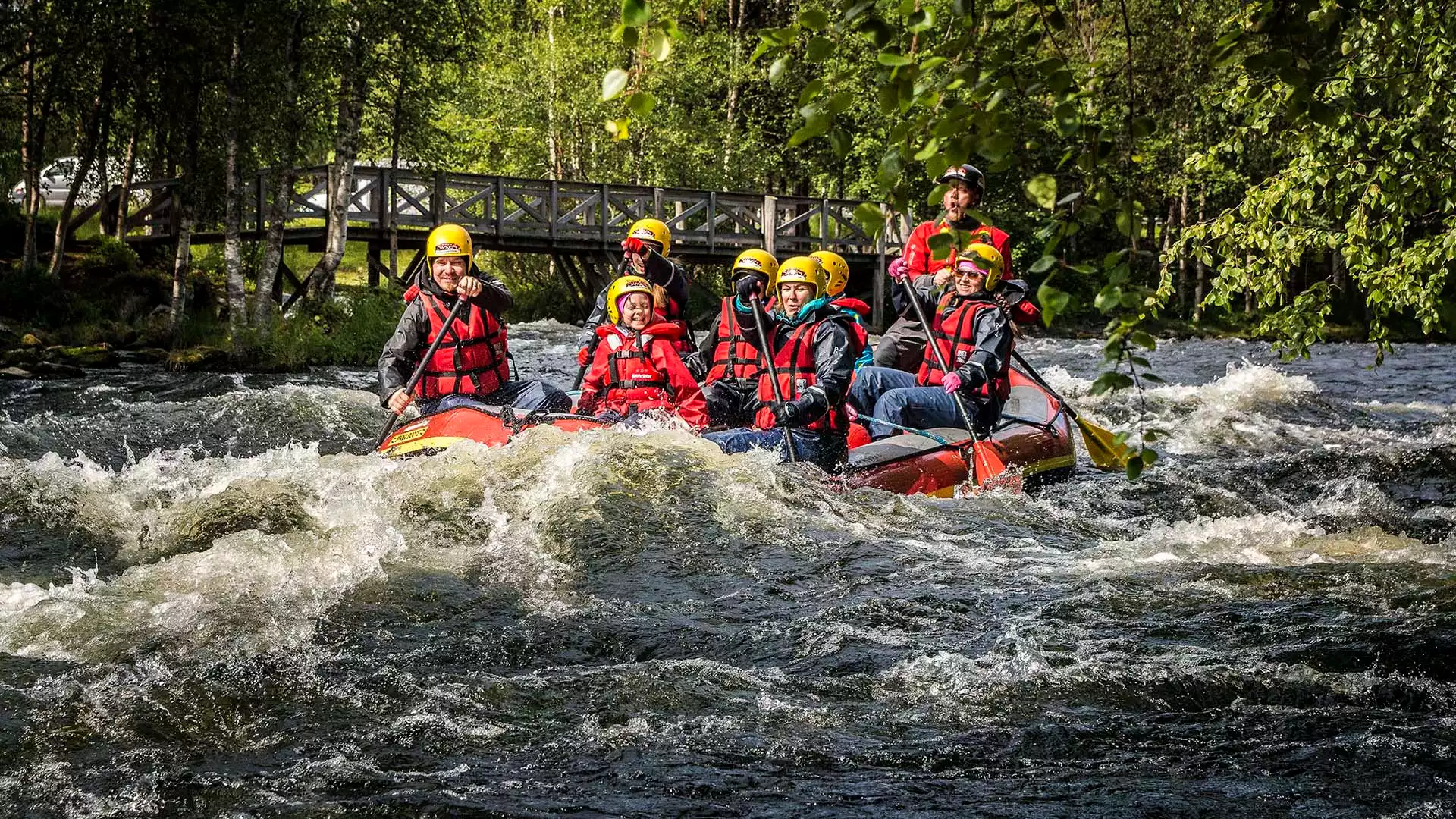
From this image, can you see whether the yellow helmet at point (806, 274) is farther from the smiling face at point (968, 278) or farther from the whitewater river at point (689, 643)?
the whitewater river at point (689, 643)

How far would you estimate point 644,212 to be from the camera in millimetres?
25219

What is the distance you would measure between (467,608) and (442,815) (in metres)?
2.17

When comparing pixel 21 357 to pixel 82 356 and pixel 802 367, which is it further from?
pixel 802 367

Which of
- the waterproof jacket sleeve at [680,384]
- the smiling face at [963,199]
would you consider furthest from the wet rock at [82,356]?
the smiling face at [963,199]

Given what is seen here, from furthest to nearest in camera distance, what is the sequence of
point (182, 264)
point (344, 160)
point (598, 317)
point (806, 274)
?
point (344, 160)
point (182, 264)
point (598, 317)
point (806, 274)

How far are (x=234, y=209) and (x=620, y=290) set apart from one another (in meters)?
10.0

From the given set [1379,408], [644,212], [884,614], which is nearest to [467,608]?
[884,614]

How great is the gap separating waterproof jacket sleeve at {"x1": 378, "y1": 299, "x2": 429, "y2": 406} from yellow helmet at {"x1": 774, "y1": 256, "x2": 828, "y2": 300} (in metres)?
2.53

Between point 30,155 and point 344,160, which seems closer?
point 30,155

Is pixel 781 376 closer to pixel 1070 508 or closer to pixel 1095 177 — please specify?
pixel 1070 508

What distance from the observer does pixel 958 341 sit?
396 inches

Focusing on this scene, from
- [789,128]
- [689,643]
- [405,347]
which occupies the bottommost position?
[689,643]

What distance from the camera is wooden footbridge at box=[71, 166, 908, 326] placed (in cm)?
2173

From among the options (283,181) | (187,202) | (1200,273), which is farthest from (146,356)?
(1200,273)
